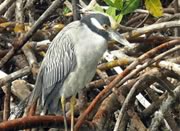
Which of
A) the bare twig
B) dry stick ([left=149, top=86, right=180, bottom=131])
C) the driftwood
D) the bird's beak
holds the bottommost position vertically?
dry stick ([left=149, top=86, right=180, bottom=131])

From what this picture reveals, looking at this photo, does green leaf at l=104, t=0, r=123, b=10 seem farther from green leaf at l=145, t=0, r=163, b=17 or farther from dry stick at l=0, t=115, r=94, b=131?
dry stick at l=0, t=115, r=94, b=131

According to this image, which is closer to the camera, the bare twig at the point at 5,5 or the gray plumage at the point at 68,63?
the gray plumage at the point at 68,63

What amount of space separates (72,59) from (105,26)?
0.28m

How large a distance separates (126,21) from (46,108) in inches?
42.0

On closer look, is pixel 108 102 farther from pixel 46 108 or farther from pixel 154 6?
pixel 154 6

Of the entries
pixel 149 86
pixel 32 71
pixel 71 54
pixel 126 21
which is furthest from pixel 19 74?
pixel 126 21

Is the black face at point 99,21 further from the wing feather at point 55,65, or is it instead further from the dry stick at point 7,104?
the dry stick at point 7,104

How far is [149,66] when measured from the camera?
9.76 ft

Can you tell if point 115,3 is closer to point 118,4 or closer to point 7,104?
point 118,4

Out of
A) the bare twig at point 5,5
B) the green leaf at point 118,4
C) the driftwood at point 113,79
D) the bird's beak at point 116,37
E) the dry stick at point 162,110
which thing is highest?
the green leaf at point 118,4

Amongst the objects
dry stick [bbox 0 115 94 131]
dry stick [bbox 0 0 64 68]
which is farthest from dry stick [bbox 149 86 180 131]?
dry stick [bbox 0 0 64 68]

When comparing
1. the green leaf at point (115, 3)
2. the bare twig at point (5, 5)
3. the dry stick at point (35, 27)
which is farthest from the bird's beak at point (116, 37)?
the bare twig at point (5, 5)

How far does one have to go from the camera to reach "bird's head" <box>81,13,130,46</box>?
Result: 8.73 feet

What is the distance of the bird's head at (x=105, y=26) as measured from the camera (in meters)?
2.66
